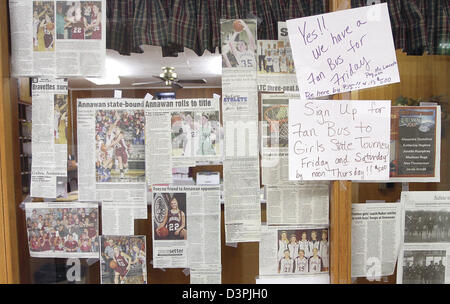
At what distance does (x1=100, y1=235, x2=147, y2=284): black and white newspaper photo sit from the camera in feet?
3.15

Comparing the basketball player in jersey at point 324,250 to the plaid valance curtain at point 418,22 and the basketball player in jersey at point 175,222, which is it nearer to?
the basketball player in jersey at point 175,222

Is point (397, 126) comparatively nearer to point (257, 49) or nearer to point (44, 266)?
point (257, 49)

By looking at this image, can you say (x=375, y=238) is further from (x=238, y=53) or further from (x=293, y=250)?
(x=238, y=53)

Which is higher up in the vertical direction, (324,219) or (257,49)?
(257,49)

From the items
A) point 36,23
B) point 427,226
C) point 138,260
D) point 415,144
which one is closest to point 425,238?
point 427,226

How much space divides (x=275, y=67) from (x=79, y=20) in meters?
0.61

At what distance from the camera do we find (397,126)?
922mm

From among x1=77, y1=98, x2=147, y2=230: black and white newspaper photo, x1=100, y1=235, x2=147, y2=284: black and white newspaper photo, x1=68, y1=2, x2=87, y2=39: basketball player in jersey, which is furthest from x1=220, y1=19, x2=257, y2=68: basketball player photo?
x1=100, y1=235, x2=147, y2=284: black and white newspaper photo

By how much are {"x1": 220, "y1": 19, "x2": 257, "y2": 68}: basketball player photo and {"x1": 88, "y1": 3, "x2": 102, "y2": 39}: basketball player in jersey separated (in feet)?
1.20

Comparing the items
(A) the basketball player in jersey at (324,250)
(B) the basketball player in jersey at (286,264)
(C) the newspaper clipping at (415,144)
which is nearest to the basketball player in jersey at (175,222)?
(B) the basketball player in jersey at (286,264)

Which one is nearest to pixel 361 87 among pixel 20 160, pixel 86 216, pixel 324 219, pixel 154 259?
pixel 324 219

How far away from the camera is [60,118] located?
92cm

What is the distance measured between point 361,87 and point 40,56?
0.96 meters

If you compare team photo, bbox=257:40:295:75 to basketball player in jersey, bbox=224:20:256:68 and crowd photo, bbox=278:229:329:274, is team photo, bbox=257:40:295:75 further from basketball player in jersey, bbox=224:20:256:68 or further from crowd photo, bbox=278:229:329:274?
crowd photo, bbox=278:229:329:274
